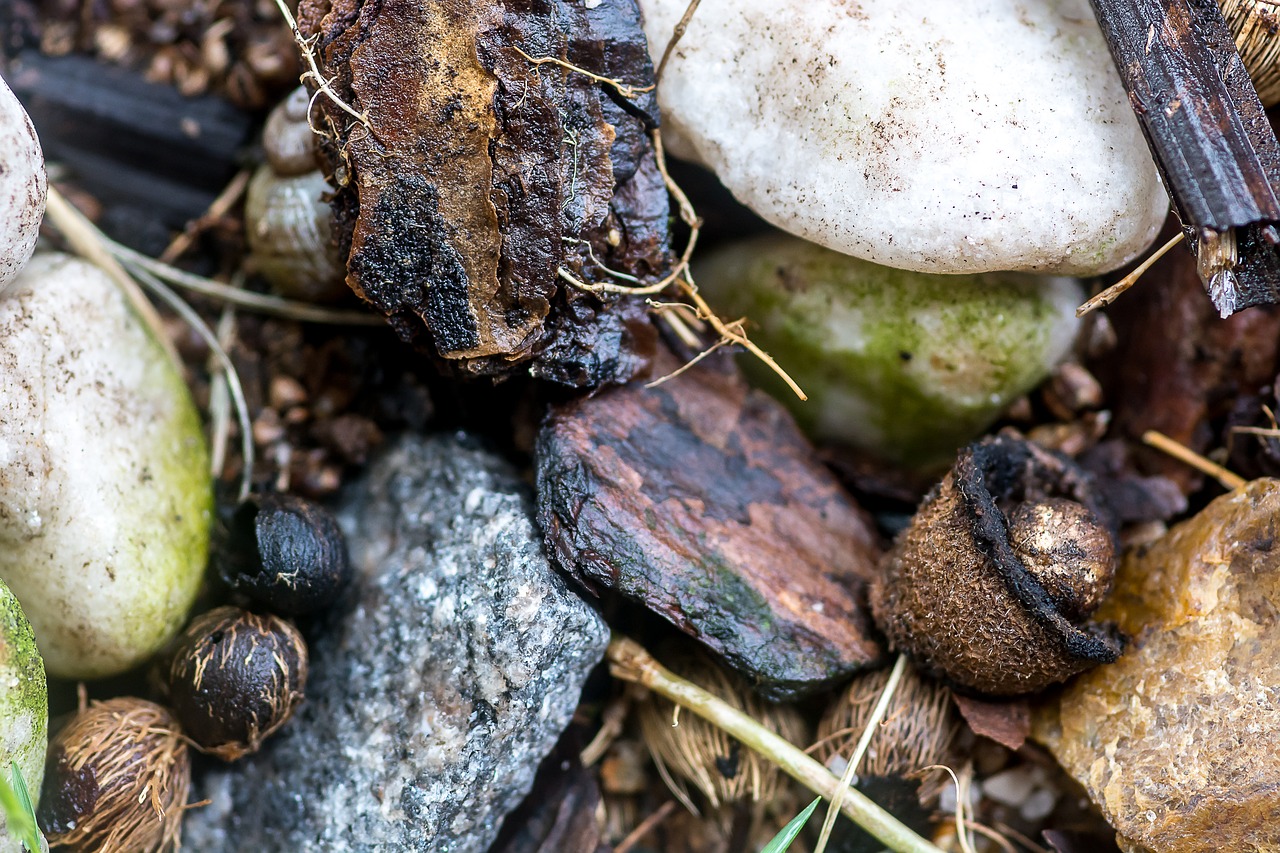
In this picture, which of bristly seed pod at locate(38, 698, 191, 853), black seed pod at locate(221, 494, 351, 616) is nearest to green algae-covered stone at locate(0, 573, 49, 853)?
bristly seed pod at locate(38, 698, 191, 853)

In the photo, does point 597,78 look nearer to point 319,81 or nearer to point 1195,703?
point 319,81

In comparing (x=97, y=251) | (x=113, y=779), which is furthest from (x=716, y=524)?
(x=97, y=251)

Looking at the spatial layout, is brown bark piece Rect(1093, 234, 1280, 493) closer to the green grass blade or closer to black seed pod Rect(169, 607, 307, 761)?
the green grass blade

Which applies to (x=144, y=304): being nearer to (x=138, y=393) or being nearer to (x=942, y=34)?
(x=138, y=393)

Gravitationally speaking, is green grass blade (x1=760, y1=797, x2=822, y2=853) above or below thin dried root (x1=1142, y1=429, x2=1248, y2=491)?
below

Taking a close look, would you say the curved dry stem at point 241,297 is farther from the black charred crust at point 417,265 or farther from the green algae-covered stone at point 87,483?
the black charred crust at point 417,265

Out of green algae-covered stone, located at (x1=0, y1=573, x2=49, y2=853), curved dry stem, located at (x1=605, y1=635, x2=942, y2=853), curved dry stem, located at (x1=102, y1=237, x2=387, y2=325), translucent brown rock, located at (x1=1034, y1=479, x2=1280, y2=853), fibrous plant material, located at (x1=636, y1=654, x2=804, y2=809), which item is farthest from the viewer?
curved dry stem, located at (x1=102, y1=237, x2=387, y2=325)

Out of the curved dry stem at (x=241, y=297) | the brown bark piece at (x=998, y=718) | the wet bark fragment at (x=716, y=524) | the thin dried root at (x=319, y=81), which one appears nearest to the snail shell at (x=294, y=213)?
the curved dry stem at (x=241, y=297)

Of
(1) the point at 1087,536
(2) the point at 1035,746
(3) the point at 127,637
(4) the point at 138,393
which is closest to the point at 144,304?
(4) the point at 138,393

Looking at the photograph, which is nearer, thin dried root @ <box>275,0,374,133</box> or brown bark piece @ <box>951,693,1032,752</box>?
thin dried root @ <box>275,0,374,133</box>
